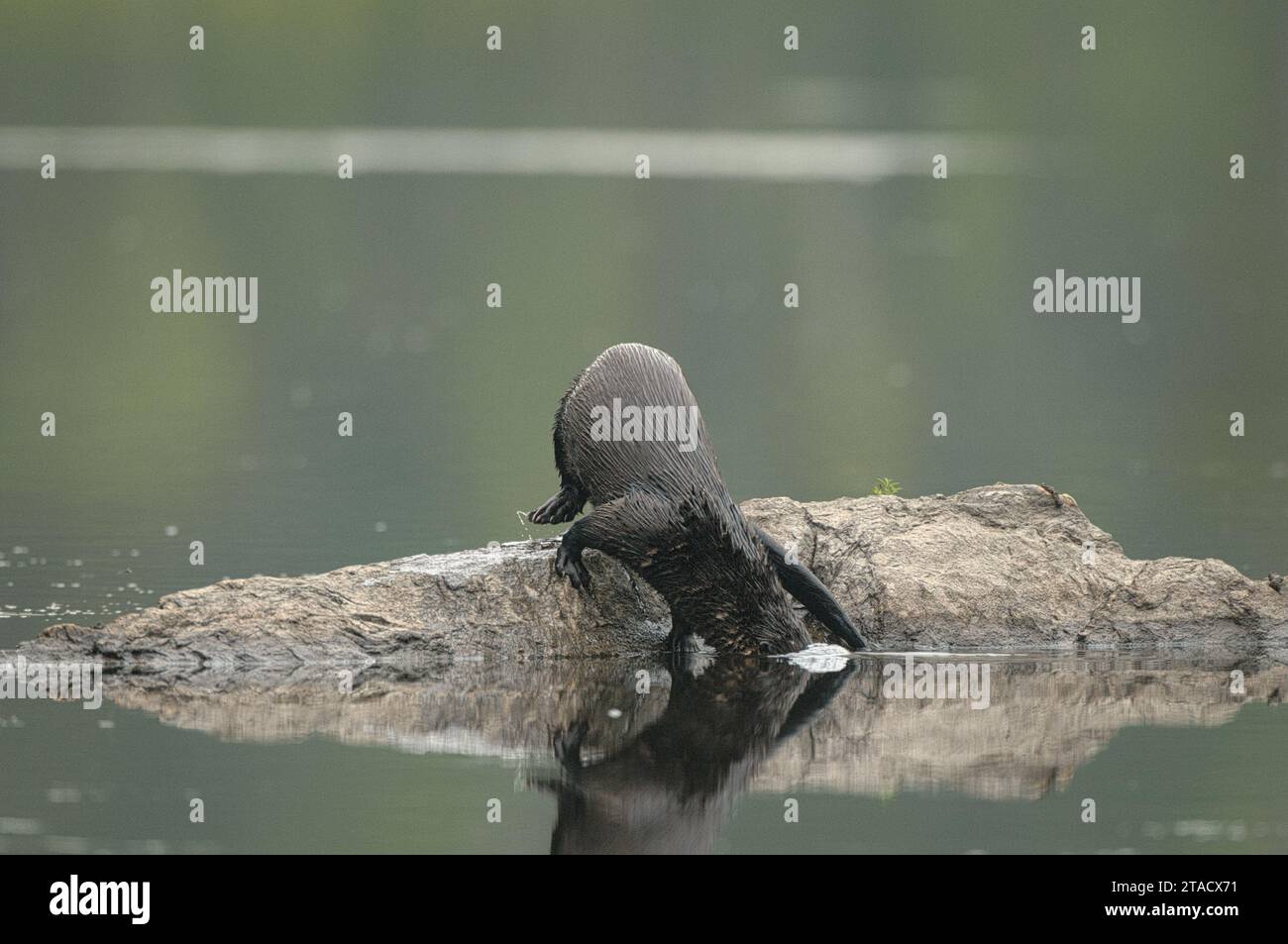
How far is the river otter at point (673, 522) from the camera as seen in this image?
12.4 metres

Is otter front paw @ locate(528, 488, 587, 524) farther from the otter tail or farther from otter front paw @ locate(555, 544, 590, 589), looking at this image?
the otter tail

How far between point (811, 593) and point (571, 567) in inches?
57.7

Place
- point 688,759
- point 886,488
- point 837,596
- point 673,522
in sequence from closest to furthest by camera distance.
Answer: point 688,759 < point 673,522 < point 837,596 < point 886,488

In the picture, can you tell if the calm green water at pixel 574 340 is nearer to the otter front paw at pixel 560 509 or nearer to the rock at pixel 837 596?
the rock at pixel 837 596

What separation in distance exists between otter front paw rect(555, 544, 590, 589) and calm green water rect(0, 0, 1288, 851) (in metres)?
2.25

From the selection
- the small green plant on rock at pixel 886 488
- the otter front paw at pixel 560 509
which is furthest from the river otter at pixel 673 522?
the small green plant on rock at pixel 886 488

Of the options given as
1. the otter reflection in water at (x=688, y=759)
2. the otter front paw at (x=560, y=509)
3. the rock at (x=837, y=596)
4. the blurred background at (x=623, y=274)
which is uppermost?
the blurred background at (x=623, y=274)

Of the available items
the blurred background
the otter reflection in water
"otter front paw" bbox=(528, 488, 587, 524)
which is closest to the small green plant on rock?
"otter front paw" bbox=(528, 488, 587, 524)

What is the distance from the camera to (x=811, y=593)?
12.8m

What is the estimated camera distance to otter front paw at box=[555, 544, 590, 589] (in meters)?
12.7

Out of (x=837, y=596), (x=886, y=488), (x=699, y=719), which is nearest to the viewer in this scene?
(x=699, y=719)

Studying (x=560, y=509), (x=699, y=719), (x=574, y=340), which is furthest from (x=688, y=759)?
(x=574, y=340)

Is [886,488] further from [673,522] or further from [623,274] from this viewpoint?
[623,274]

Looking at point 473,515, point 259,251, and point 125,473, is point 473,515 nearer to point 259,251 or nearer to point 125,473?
point 125,473
